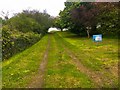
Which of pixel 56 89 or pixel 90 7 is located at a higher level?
pixel 90 7

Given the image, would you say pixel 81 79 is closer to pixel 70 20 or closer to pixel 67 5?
pixel 70 20

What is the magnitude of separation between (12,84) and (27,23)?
40656mm

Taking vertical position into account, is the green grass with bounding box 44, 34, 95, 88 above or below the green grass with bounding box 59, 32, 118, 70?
above

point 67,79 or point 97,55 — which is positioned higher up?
point 67,79

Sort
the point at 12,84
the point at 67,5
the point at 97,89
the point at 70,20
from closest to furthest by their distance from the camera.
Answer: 1. the point at 97,89
2. the point at 12,84
3. the point at 70,20
4. the point at 67,5

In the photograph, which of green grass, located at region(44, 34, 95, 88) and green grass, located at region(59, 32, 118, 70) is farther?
green grass, located at region(59, 32, 118, 70)

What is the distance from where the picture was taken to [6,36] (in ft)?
79.1

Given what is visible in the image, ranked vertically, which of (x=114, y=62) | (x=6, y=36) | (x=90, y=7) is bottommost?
(x=114, y=62)

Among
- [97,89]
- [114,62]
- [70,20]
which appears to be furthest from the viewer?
[70,20]

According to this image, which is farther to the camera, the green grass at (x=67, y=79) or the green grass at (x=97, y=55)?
the green grass at (x=97, y=55)

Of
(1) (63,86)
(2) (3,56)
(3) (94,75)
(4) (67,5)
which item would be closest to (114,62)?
(3) (94,75)

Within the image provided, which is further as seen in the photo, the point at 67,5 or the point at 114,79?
the point at 67,5

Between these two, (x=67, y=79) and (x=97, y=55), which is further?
(x=97, y=55)

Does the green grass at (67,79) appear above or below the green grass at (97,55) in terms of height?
above
